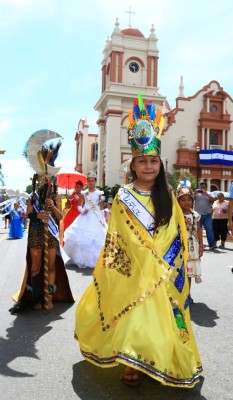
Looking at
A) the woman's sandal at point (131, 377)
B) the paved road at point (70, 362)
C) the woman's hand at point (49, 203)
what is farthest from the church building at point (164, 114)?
the woman's sandal at point (131, 377)

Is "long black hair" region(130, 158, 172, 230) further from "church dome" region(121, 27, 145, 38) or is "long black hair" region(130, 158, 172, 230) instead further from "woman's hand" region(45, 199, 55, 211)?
"church dome" region(121, 27, 145, 38)

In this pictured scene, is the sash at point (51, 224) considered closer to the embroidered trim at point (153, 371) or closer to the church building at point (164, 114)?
the embroidered trim at point (153, 371)

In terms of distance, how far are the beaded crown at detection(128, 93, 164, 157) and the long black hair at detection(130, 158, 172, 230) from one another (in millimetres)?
168

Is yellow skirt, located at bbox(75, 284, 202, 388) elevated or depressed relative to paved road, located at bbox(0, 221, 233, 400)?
elevated

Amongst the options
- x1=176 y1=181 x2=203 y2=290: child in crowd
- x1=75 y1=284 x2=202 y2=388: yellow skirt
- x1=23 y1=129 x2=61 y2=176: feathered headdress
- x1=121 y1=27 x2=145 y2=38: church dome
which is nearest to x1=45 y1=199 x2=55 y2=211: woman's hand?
x1=23 y1=129 x2=61 y2=176: feathered headdress

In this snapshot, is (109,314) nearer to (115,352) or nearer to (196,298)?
(115,352)

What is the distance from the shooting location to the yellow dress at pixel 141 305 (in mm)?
2561

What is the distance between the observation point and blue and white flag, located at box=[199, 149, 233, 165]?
38.9m

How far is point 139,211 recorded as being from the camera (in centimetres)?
306

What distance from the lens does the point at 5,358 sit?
3342 mm

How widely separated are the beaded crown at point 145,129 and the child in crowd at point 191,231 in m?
1.88

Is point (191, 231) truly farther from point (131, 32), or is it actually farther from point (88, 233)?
point (131, 32)

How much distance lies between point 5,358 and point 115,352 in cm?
120

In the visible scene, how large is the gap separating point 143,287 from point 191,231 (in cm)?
263
